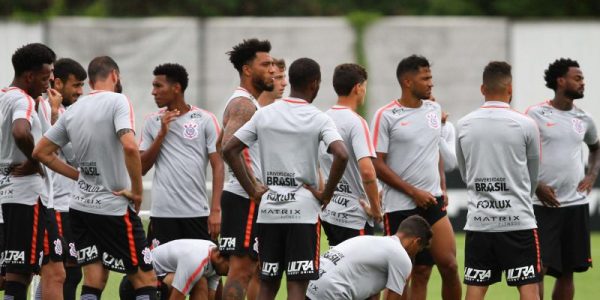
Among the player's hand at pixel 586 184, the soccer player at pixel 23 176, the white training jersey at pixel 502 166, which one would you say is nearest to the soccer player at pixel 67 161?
the soccer player at pixel 23 176

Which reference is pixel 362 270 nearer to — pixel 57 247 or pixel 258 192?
pixel 258 192

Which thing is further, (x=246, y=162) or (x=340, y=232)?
(x=340, y=232)

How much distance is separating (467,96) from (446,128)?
47.0 ft

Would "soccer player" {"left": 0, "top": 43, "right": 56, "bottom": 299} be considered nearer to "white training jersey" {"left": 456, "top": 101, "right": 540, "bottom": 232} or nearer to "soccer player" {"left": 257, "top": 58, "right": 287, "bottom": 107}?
"soccer player" {"left": 257, "top": 58, "right": 287, "bottom": 107}

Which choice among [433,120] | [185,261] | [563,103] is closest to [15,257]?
[185,261]

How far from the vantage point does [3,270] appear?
9.92m

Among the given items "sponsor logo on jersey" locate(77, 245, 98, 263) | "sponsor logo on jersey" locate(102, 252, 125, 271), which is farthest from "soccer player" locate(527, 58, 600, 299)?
"sponsor logo on jersey" locate(77, 245, 98, 263)

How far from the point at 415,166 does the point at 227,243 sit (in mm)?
1874

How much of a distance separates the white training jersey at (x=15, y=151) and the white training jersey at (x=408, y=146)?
2922 millimetres

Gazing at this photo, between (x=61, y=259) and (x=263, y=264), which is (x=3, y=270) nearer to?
(x=61, y=259)

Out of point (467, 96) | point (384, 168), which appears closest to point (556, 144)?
point (384, 168)

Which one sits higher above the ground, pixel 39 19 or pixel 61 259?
pixel 39 19

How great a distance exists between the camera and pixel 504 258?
934 cm

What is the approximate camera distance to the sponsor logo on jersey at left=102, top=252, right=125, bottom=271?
30.2 feet
